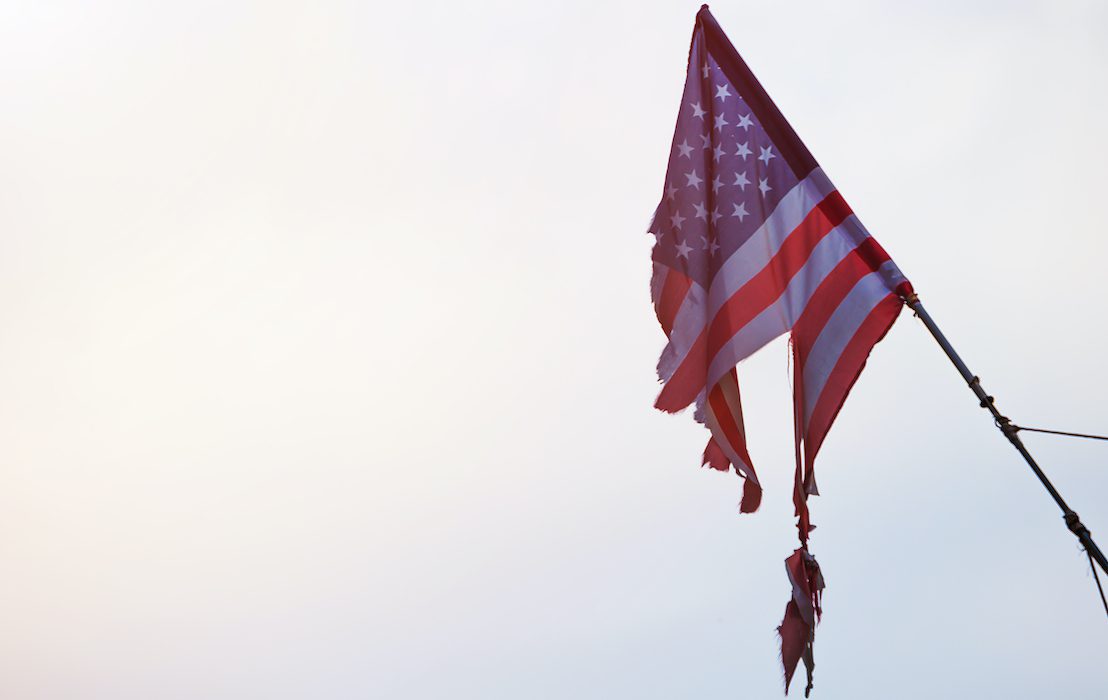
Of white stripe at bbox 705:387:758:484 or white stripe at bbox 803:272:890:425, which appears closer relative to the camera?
white stripe at bbox 803:272:890:425

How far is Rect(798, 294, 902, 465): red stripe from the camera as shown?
15.9m

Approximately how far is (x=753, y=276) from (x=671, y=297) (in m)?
1.18

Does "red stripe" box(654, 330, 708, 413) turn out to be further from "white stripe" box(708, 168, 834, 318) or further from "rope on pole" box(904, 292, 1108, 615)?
"rope on pole" box(904, 292, 1108, 615)

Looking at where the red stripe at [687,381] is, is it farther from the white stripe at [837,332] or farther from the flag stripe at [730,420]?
the white stripe at [837,332]

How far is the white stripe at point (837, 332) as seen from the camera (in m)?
16.0

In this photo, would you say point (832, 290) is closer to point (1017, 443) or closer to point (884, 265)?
point (884, 265)

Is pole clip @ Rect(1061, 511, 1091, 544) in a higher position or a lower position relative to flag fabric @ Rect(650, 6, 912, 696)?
lower

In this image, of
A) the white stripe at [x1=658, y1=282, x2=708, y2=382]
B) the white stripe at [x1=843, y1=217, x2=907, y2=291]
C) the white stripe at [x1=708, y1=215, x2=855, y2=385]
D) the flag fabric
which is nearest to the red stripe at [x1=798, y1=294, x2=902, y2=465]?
the flag fabric

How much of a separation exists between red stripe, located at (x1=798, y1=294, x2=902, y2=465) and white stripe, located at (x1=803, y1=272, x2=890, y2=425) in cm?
7

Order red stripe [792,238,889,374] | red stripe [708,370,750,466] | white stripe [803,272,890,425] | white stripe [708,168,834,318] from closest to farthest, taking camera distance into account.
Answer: white stripe [803,272,890,425]
red stripe [792,238,889,374]
white stripe [708,168,834,318]
red stripe [708,370,750,466]

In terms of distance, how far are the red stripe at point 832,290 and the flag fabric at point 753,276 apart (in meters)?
0.02

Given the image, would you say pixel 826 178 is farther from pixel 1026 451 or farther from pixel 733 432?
pixel 1026 451

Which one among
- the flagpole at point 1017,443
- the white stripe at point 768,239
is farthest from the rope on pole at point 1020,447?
the white stripe at point 768,239

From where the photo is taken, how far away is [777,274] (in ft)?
56.7
